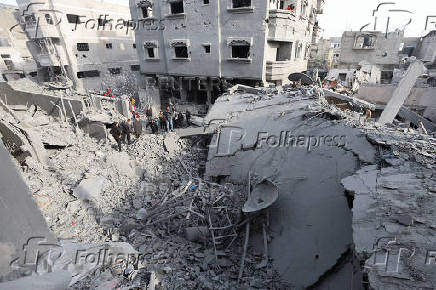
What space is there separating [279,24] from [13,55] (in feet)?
104

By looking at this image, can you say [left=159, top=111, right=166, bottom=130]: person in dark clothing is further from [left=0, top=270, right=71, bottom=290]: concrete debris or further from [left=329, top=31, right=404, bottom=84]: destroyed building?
[left=329, top=31, right=404, bottom=84]: destroyed building

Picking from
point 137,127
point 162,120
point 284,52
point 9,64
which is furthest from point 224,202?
point 9,64

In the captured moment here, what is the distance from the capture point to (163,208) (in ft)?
21.2

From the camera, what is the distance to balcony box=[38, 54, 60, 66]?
21.6m

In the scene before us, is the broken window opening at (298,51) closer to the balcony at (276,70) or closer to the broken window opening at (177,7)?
the balcony at (276,70)

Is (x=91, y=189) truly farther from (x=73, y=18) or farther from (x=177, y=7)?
(x=73, y=18)

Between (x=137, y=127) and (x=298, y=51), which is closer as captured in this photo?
(x=137, y=127)

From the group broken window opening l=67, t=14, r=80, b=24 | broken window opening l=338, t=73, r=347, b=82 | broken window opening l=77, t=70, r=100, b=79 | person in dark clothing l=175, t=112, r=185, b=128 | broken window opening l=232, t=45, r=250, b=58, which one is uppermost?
broken window opening l=67, t=14, r=80, b=24

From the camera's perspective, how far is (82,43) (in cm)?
2348

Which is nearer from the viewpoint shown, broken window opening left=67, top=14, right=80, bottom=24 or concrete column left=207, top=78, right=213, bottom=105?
concrete column left=207, top=78, right=213, bottom=105

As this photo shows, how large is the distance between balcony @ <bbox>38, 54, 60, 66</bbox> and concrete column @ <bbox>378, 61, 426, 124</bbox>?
26849 mm

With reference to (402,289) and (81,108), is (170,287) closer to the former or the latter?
(402,289)

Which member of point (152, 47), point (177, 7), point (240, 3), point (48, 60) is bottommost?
point (48, 60)

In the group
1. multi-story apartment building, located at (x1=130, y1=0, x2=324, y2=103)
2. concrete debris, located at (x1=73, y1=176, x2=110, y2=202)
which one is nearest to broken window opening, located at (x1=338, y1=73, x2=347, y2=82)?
multi-story apartment building, located at (x1=130, y1=0, x2=324, y2=103)
